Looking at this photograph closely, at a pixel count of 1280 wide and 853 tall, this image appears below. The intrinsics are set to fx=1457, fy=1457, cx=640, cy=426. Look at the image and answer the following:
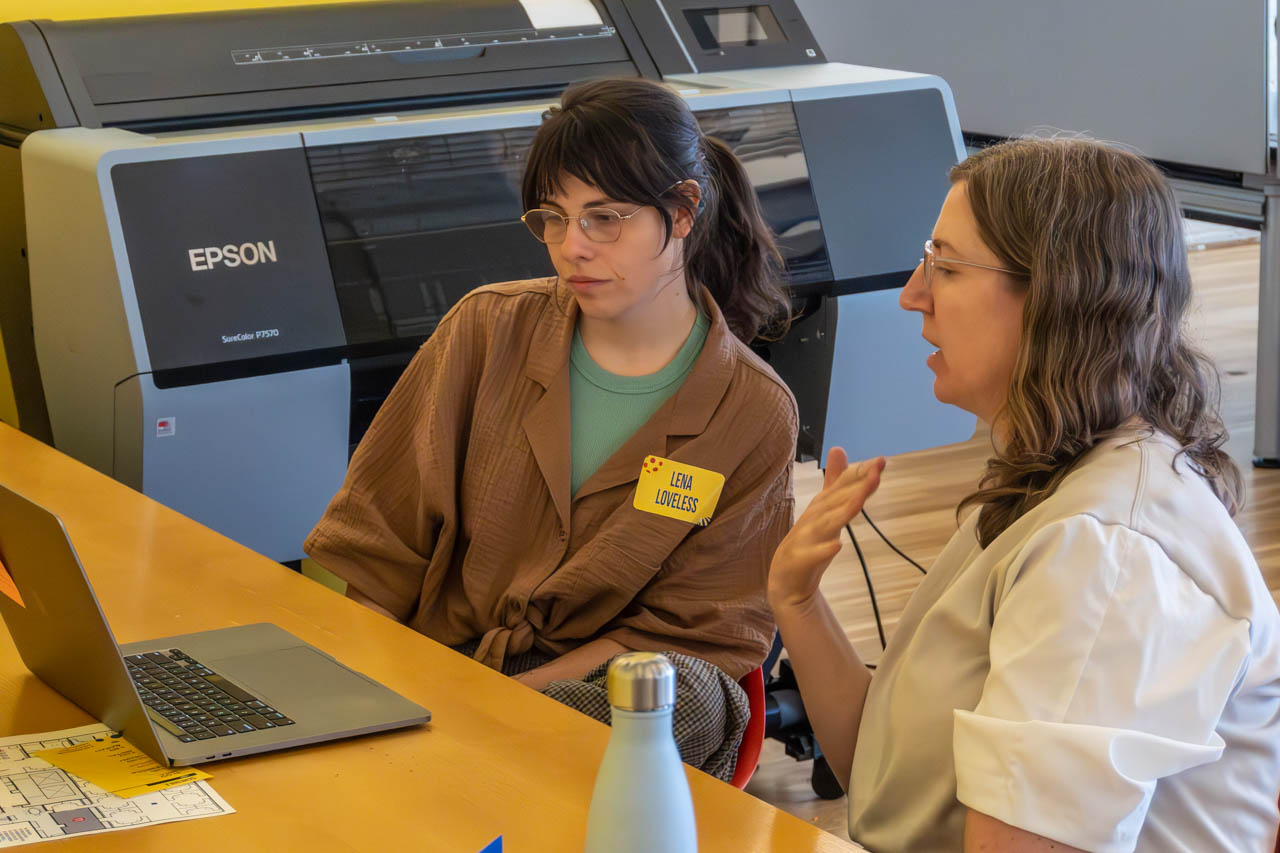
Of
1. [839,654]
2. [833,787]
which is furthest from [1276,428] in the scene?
[839,654]

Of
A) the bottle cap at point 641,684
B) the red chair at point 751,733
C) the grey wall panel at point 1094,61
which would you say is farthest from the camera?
the grey wall panel at point 1094,61

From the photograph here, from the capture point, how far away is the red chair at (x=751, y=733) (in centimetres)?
148

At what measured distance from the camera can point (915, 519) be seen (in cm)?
373

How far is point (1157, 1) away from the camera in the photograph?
3.67 meters

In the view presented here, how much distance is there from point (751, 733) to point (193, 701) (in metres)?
0.58

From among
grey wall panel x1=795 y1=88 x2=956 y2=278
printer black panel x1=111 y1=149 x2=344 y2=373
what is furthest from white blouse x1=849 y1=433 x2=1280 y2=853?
grey wall panel x1=795 y1=88 x2=956 y2=278

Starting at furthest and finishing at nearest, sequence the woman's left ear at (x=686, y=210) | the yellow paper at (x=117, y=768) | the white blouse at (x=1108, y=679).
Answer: the woman's left ear at (x=686, y=210)
the yellow paper at (x=117, y=768)
the white blouse at (x=1108, y=679)

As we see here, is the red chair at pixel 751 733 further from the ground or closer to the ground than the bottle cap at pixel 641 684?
closer to the ground

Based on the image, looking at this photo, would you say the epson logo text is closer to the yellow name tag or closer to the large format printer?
the large format printer

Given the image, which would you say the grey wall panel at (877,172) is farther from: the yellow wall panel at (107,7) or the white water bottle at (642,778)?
the white water bottle at (642,778)

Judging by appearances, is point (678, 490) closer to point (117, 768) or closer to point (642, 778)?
point (117, 768)

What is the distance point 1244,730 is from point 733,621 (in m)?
0.61

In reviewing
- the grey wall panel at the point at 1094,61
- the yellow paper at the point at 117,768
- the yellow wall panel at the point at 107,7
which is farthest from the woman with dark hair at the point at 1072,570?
the grey wall panel at the point at 1094,61

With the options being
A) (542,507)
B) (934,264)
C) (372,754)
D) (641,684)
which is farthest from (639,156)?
(641,684)
